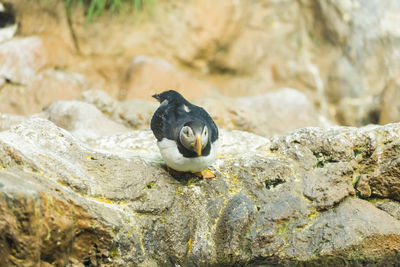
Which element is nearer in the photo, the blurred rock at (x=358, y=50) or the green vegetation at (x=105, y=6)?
the green vegetation at (x=105, y=6)

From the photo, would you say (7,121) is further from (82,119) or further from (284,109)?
(284,109)

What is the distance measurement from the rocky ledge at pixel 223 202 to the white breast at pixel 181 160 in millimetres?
141

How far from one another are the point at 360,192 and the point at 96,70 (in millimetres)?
5016

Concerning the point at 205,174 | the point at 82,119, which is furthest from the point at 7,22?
the point at 205,174

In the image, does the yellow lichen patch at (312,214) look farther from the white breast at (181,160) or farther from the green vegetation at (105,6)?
the green vegetation at (105,6)

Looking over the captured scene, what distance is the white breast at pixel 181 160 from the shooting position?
3340 mm

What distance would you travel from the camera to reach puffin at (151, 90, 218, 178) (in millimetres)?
3248

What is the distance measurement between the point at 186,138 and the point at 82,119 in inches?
84.5

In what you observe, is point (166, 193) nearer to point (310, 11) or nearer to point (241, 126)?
point (241, 126)

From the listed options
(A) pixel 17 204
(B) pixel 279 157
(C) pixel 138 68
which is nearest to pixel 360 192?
(B) pixel 279 157

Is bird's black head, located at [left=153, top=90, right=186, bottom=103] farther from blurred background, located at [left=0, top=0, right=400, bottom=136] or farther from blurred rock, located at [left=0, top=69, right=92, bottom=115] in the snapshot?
blurred rock, located at [left=0, top=69, right=92, bottom=115]

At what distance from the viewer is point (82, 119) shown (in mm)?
5090

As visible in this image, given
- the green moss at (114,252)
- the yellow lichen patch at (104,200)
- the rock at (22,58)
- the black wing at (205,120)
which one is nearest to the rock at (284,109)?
the rock at (22,58)

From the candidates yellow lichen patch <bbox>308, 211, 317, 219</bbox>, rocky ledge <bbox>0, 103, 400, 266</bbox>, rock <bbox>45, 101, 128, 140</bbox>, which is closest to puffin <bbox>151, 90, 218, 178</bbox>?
rocky ledge <bbox>0, 103, 400, 266</bbox>
